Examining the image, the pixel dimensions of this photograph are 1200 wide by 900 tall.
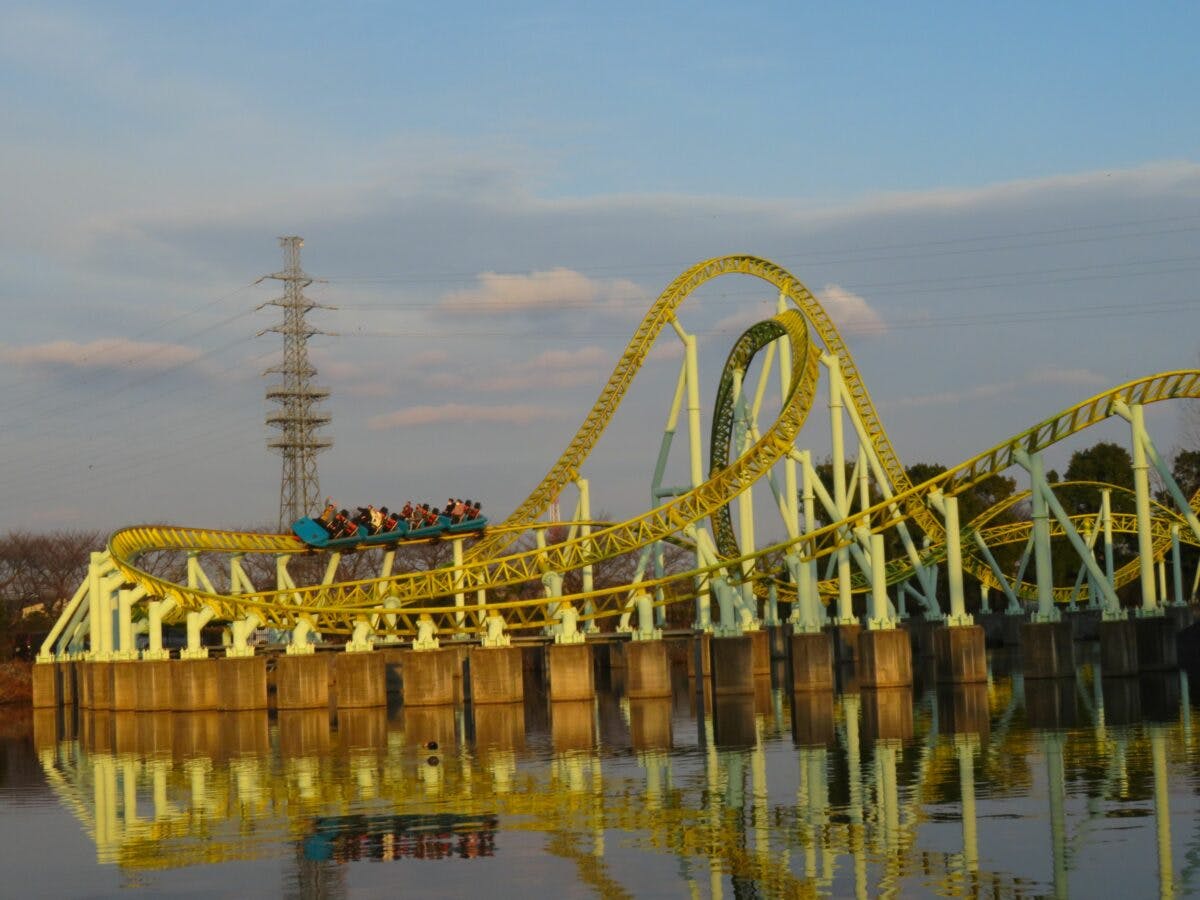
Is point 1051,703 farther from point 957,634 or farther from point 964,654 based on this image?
point 957,634

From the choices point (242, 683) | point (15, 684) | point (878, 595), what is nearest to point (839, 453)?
point (878, 595)

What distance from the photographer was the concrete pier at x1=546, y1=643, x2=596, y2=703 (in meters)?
50.3

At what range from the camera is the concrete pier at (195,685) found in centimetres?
5416

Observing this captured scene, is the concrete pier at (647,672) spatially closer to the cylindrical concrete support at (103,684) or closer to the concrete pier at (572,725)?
the concrete pier at (572,725)

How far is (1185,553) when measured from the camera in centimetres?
8569

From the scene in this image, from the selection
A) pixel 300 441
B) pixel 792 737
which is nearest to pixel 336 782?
pixel 792 737

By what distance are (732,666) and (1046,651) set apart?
8.94 meters

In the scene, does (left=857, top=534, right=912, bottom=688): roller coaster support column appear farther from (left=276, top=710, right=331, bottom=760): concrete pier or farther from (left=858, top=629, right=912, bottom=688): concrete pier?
(left=276, top=710, right=331, bottom=760): concrete pier

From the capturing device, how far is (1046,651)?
158ft

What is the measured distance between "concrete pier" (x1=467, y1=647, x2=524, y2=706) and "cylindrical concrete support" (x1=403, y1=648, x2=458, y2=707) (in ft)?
3.75

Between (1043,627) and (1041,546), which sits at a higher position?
(1041,546)

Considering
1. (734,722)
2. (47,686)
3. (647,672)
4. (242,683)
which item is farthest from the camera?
(47,686)

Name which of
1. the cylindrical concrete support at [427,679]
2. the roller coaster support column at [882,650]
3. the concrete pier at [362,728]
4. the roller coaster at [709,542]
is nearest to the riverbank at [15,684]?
the roller coaster at [709,542]

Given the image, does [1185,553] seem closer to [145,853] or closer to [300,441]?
[300,441]
